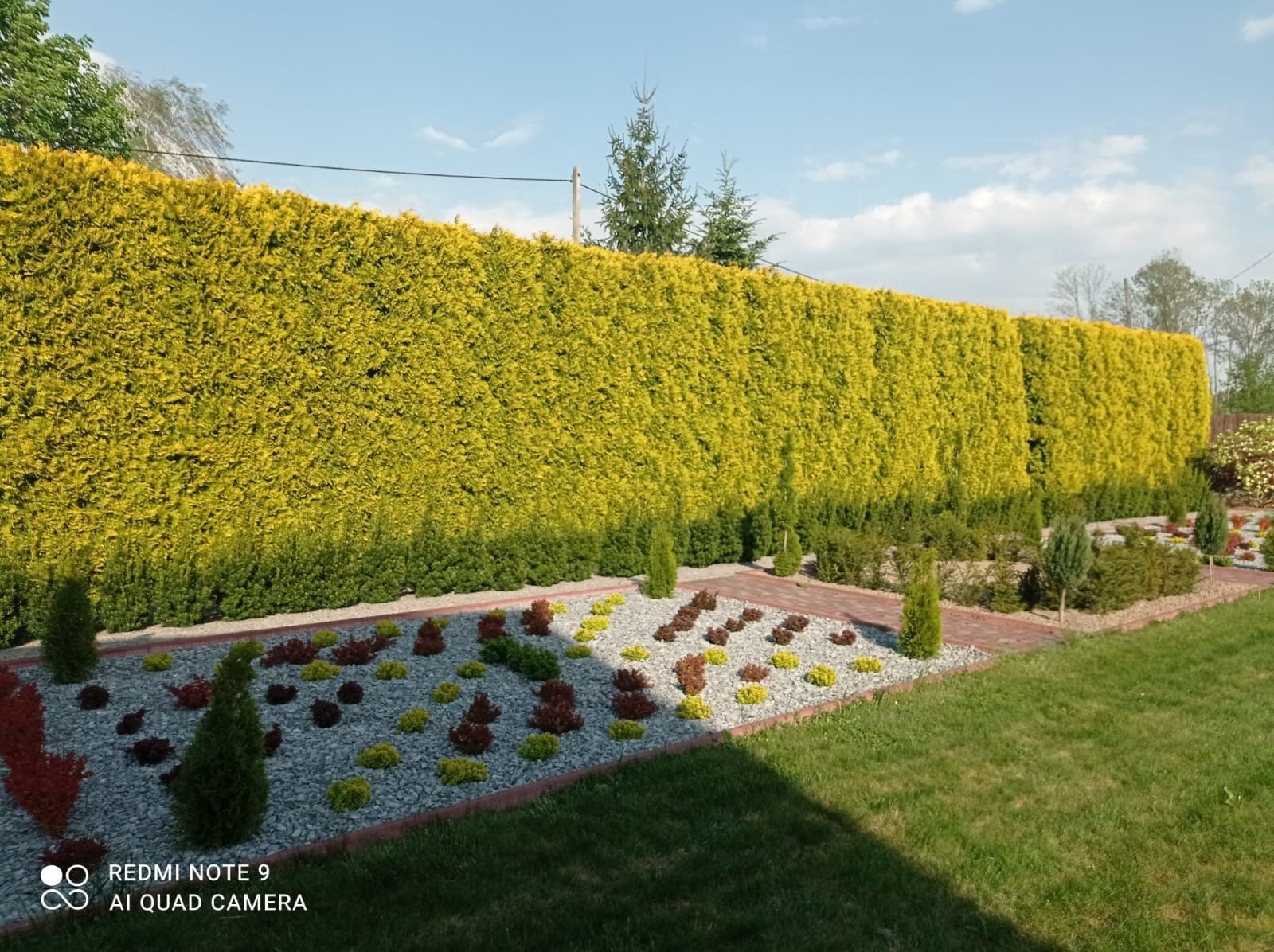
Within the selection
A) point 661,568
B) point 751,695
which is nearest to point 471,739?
point 751,695

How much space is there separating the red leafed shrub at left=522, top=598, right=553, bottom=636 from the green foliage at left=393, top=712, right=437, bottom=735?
6.85 ft

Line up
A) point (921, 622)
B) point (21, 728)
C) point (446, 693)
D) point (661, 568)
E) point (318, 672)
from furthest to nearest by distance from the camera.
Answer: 1. point (661, 568)
2. point (921, 622)
3. point (318, 672)
4. point (446, 693)
5. point (21, 728)

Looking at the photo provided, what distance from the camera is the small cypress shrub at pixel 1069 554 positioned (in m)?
7.98

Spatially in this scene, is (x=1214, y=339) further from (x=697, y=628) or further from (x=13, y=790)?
(x=13, y=790)

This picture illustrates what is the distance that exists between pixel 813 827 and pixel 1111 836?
1.39 m

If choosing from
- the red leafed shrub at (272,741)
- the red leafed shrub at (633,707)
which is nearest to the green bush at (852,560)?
the red leafed shrub at (633,707)

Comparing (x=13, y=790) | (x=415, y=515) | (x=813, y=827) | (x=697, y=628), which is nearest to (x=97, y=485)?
(x=415, y=515)

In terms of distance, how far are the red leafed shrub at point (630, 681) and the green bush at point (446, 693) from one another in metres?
1.11

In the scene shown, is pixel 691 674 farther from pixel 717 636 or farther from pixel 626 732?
pixel 717 636

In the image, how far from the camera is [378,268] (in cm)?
856

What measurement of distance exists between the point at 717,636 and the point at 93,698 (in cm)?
460

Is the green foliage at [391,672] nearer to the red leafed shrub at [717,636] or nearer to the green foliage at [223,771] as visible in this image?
the green foliage at [223,771]

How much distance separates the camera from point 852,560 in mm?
10109

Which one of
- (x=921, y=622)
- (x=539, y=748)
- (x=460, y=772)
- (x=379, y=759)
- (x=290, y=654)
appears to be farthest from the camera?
(x=921, y=622)
